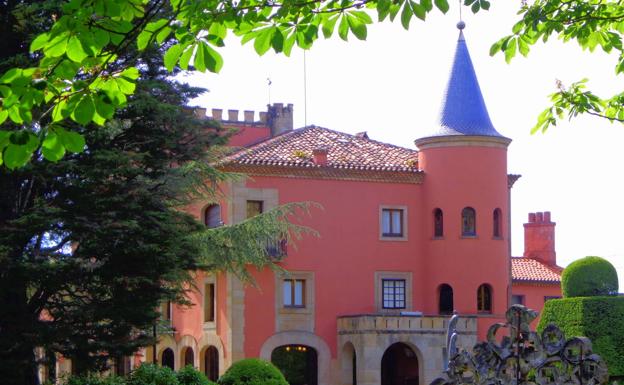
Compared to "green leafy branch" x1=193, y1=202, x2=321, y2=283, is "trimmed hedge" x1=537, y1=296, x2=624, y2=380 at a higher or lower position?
lower

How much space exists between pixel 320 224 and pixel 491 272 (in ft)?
20.3

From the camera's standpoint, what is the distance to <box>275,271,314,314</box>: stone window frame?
36906mm

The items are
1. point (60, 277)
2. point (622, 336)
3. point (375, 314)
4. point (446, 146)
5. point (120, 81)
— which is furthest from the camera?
point (446, 146)

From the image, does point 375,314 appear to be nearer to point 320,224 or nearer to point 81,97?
point 320,224

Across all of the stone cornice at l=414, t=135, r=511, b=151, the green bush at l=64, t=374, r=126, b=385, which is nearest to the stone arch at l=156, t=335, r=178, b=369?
the stone cornice at l=414, t=135, r=511, b=151

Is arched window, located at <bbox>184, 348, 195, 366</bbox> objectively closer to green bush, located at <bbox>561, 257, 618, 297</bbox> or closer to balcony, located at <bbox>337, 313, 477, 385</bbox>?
balcony, located at <bbox>337, 313, 477, 385</bbox>

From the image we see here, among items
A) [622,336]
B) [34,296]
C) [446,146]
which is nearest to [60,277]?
[34,296]

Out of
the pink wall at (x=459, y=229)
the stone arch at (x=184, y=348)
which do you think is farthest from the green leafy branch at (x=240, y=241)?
the pink wall at (x=459, y=229)

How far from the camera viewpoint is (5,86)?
511 centimetres

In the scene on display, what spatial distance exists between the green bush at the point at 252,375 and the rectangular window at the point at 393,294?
12.0m

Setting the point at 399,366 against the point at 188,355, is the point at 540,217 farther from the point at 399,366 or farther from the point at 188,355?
the point at 188,355

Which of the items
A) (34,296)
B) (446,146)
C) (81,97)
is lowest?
(34,296)

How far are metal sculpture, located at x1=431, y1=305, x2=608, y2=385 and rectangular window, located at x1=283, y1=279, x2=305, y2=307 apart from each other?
27.0 metres

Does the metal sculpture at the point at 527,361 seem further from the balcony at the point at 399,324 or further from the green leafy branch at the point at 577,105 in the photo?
the balcony at the point at 399,324
